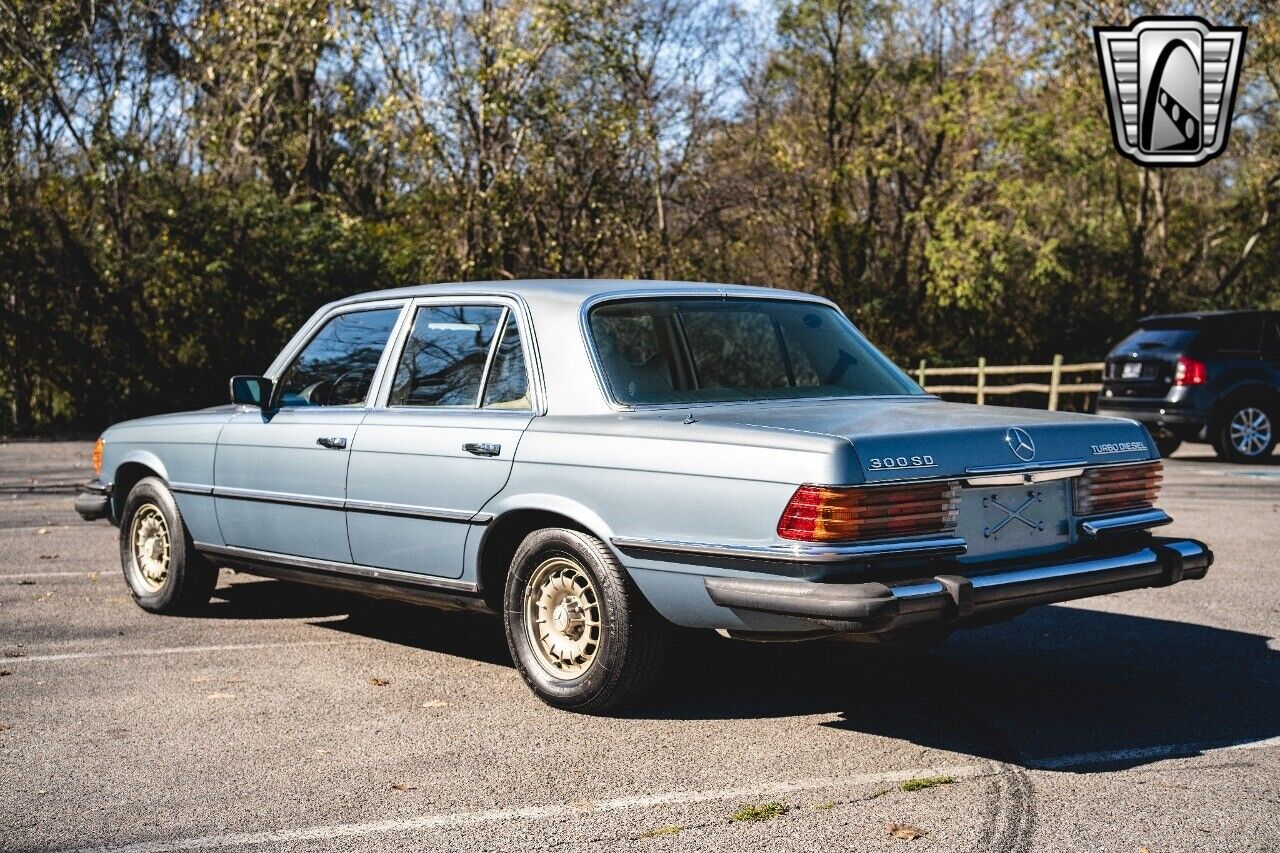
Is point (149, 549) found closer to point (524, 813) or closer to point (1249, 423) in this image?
point (524, 813)

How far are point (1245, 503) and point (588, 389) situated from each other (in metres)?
9.10

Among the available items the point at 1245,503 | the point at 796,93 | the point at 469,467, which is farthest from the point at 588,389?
the point at 796,93

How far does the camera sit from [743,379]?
594 cm

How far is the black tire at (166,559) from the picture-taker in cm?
754

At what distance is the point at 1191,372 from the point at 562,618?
13435 millimetres

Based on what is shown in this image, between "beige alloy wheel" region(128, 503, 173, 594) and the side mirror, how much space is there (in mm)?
993

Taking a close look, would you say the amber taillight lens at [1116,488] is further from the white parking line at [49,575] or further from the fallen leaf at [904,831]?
the white parking line at [49,575]

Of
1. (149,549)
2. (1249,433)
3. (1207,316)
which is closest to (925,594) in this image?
(149,549)

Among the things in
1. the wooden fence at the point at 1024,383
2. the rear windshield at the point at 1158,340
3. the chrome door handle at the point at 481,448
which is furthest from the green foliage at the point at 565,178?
the chrome door handle at the point at 481,448

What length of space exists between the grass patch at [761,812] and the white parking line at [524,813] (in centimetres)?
11

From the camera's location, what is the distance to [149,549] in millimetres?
7859

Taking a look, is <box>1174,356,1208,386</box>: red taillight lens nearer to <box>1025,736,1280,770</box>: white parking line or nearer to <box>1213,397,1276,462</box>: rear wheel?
<box>1213,397,1276,462</box>: rear wheel

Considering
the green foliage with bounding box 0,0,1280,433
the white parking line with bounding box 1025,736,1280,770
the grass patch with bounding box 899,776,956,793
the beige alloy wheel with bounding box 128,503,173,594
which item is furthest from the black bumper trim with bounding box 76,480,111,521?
the green foliage with bounding box 0,0,1280,433

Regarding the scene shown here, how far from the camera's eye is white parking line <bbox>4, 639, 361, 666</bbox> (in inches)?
261
